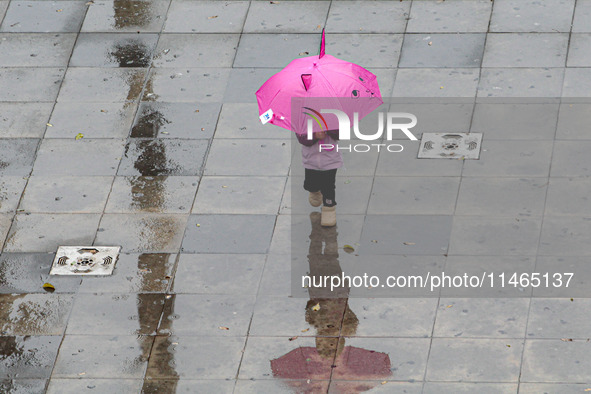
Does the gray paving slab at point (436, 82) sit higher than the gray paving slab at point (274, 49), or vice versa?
the gray paving slab at point (436, 82)

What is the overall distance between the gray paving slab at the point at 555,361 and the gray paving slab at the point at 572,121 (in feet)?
10.5

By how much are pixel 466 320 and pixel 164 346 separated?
2728 mm

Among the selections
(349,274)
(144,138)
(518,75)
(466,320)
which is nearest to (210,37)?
(144,138)

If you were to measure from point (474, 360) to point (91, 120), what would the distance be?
5860mm

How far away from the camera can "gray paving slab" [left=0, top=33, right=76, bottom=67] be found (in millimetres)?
14273

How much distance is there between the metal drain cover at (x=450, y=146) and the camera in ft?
39.2

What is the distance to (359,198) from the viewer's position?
1152 centimetres

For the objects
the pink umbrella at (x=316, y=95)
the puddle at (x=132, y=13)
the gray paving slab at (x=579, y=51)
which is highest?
the pink umbrella at (x=316, y=95)

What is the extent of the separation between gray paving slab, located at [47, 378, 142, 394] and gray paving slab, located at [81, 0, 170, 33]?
646cm

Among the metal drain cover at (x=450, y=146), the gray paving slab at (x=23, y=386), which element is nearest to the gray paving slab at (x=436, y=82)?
the metal drain cover at (x=450, y=146)

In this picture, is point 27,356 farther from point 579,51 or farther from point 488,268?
point 579,51

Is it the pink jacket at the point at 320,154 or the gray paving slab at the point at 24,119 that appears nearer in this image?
the pink jacket at the point at 320,154

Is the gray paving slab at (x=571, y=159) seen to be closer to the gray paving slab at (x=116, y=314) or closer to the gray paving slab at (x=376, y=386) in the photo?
the gray paving slab at (x=376, y=386)

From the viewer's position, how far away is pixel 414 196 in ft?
37.6
